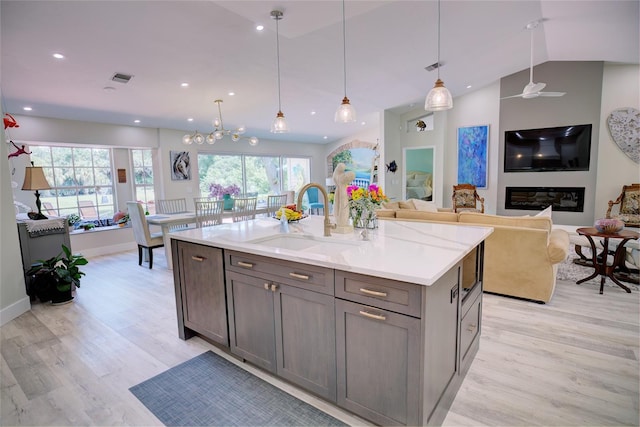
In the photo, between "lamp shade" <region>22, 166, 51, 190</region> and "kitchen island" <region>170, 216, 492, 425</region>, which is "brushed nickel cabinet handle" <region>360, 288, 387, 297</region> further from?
"lamp shade" <region>22, 166, 51, 190</region>

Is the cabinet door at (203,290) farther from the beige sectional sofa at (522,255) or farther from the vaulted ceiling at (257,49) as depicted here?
the beige sectional sofa at (522,255)

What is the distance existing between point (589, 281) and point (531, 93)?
2.63 m

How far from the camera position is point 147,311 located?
3254 millimetres

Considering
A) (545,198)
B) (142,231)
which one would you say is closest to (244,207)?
(142,231)

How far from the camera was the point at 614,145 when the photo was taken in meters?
6.07

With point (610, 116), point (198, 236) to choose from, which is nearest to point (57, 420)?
point (198, 236)

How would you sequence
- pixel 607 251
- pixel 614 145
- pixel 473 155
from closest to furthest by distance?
pixel 607 251 → pixel 614 145 → pixel 473 155

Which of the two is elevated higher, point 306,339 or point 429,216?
point 429,216

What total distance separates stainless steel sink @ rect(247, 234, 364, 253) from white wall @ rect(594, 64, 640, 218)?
682cm

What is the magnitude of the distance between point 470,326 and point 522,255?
1614mm

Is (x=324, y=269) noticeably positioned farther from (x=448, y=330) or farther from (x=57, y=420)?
(x=57, y=420)

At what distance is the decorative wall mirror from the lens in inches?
313

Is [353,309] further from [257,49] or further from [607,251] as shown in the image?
[607,251]

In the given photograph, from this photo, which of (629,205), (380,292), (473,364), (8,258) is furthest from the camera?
→ (629,205)
